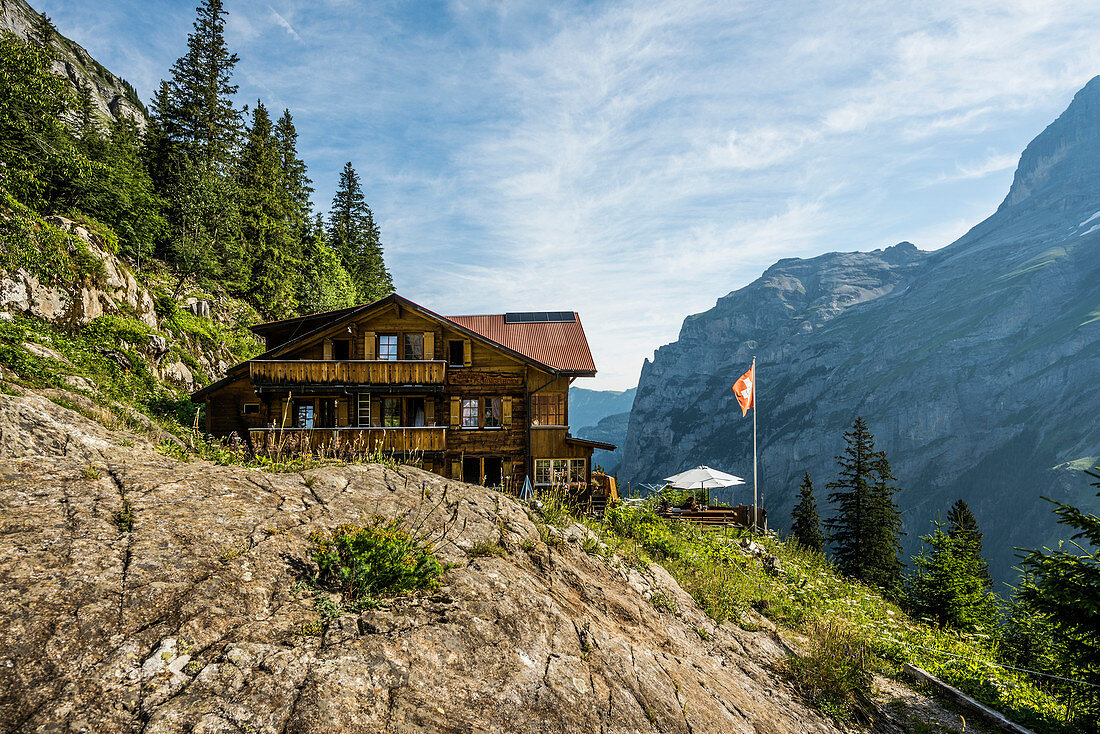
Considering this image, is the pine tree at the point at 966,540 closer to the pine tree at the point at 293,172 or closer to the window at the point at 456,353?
the window at the point at 456,353

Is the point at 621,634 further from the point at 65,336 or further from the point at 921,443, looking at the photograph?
the point at 921,443

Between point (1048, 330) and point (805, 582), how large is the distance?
23386 cm

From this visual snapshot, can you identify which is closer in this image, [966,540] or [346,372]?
[966,540]

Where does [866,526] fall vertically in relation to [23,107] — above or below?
below

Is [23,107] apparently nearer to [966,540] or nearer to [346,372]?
[346,372]

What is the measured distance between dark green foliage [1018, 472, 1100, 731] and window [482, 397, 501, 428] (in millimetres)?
20918

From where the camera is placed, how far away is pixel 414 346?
84.5ft

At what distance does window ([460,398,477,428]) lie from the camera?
26.1 metres

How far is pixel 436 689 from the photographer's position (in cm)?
517

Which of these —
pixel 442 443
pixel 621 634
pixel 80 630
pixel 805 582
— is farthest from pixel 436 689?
pixel 442 443

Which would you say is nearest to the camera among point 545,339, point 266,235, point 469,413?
point 469,413

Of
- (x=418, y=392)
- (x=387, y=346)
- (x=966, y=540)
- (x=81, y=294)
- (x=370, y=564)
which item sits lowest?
(x=966, y=540)

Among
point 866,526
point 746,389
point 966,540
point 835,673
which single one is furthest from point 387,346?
point 866,526

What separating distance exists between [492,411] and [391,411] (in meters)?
5.12
